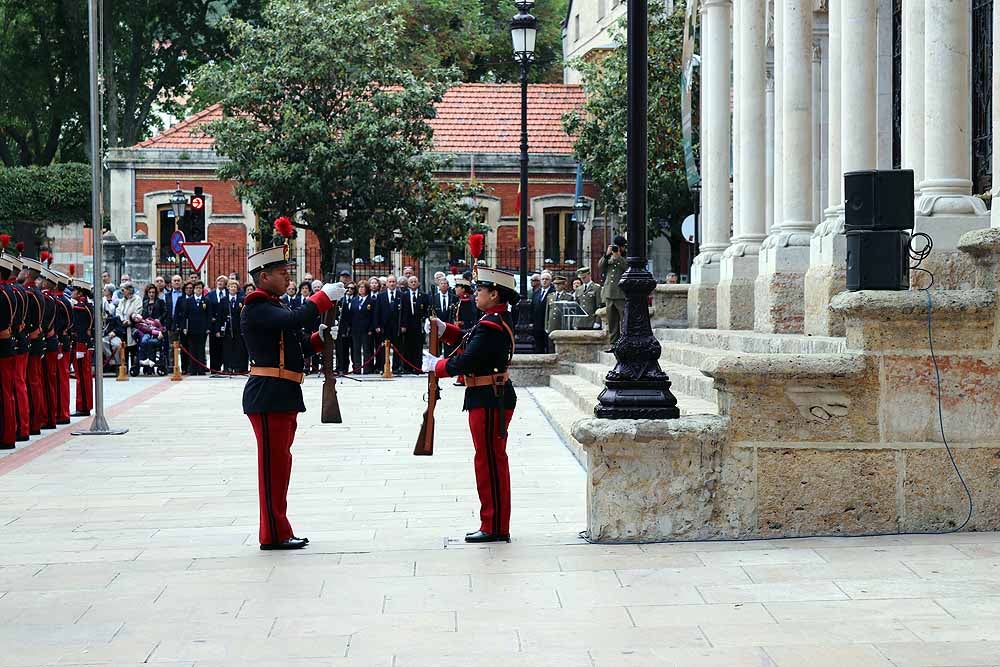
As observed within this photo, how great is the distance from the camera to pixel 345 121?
3581 cm

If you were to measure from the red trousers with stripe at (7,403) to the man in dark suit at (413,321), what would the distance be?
41.2 ft

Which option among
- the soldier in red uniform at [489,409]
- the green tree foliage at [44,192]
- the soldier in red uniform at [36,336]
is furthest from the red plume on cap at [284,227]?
the green tree foliage at [44,192]

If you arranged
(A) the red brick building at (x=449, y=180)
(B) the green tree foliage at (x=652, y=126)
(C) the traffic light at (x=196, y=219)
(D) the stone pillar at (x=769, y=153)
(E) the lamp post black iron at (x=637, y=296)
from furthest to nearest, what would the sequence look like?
1. (A) the red brick building at (x=449, y=180)
2. (B) the green tree foliage at (x=652, y=126)
3. (C) the traffic light at (x=196, y=219)
4. (D) the stone pillar at (x=769, y=153)
5. (E) the lamp post black iron at (x=637, y=296)

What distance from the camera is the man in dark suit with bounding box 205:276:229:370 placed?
28.1m

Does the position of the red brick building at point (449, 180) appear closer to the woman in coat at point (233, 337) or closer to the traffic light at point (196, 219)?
the traffic light at point (196, 219)

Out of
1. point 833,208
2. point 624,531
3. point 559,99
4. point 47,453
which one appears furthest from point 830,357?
point 559,99

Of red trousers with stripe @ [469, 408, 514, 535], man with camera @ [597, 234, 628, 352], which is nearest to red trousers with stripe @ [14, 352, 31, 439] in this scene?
red trousers with stripe @ [469, 408, 514, 535]

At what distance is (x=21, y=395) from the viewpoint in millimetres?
16094

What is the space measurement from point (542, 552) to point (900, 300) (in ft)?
9.33

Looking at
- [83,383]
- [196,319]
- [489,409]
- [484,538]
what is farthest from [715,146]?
[484,538]

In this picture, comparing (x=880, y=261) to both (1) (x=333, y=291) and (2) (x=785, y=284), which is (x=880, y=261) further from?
(2) (x=785, y=284)

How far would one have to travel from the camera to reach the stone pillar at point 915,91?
13.5 m

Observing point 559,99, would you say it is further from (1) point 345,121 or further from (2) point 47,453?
(2) point 47,453

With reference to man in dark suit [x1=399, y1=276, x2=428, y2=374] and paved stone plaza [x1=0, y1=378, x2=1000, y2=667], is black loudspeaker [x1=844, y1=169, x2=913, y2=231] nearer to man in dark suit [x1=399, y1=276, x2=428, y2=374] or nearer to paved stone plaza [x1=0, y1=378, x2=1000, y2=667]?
paved stone plaza [x1=0, y1=378, x2=1000, y2=667]
